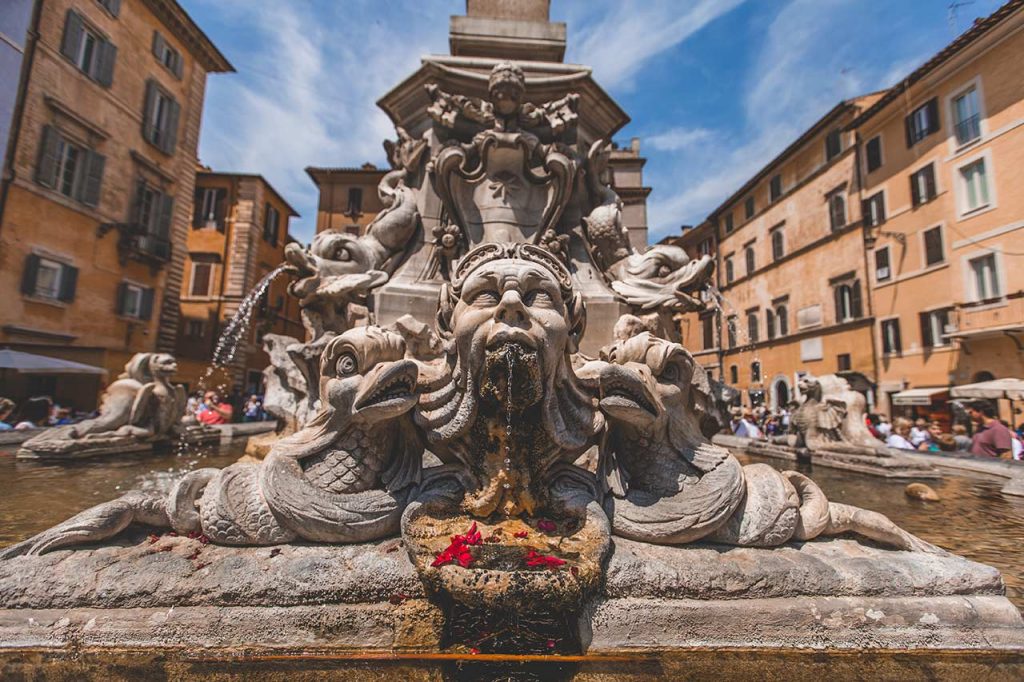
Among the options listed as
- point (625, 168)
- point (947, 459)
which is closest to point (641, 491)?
point (947, 459)

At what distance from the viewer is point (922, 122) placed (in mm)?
20609

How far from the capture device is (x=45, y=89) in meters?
15.6

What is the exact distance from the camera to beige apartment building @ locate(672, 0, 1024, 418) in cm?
1708

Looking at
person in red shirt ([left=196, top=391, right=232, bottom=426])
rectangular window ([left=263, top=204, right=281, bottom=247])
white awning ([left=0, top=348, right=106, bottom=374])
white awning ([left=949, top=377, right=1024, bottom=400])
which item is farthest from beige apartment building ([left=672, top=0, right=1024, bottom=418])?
rectangular window ([left=263, top=204, right=281, bottom=247])

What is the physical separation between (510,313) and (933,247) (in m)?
24.5

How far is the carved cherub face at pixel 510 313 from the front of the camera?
2154 mm

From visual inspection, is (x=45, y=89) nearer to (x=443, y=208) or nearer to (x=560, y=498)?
(x=443, y=208)

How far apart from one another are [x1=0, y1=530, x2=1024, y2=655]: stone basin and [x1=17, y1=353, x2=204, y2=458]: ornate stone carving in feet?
16.6

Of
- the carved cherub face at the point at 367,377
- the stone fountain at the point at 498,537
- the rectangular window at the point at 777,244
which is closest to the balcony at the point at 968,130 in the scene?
the rectangular window at the point at 777,244

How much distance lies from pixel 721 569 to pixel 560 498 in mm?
691

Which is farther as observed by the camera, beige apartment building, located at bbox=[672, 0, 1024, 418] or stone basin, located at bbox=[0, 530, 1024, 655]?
beige apartment building, located at bbox=[672, 0, 1024, 418]

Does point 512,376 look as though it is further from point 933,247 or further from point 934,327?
point 933,247

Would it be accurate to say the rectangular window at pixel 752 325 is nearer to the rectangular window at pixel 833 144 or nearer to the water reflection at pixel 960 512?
the rectangular window at pixel 833 144

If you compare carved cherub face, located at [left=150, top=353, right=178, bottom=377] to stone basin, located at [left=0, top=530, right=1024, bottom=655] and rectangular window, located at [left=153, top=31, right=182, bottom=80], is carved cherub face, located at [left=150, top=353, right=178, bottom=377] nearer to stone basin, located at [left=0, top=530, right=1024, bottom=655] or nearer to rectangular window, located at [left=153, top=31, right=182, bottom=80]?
stone basin, located at [left=0, top=530, right=1024, bottom=655]
